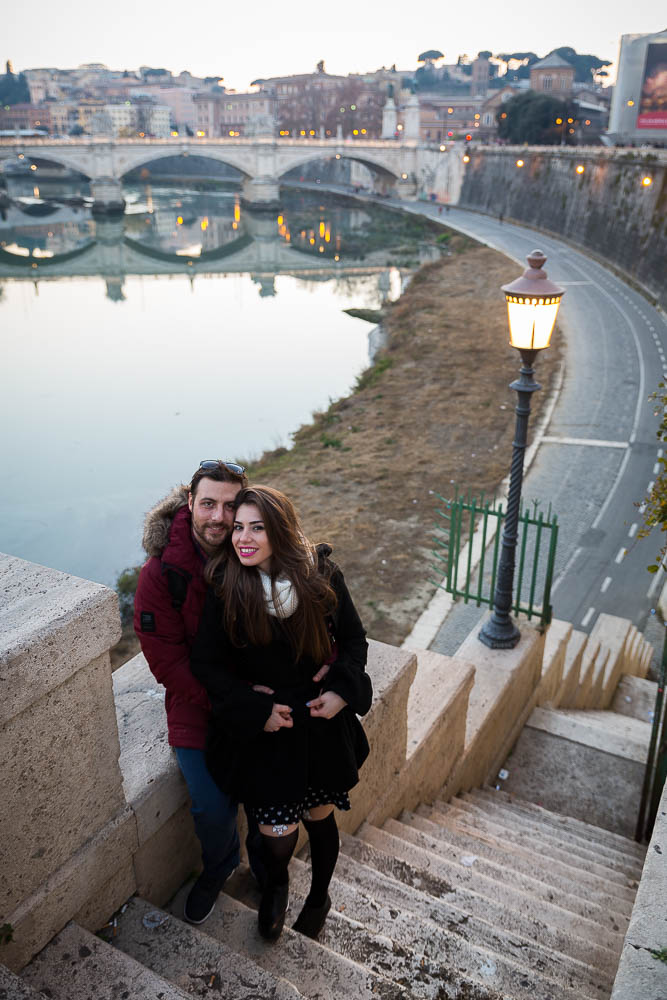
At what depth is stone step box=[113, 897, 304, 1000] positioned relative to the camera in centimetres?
204

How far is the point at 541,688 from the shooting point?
583 cm

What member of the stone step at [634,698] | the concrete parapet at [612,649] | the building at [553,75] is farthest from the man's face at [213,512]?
the building at [553,75]

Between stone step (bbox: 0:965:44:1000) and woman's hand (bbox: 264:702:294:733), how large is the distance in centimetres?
81

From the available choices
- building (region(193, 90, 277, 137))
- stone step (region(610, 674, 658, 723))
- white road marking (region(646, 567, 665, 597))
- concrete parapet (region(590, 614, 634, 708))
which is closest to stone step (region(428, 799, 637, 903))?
concrete parapet (region(590, 614, 634, 708))

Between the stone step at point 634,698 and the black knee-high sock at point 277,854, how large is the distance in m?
5.35

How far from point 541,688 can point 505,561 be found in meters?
1.09

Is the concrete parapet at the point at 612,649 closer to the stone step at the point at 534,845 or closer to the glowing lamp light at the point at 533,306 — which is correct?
the stone step at the point at 534,845

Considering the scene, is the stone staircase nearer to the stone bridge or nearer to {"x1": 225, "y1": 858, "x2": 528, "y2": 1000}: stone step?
{"x1": 225, "y1": 858, "x2": 528, "y2": 1000}: stone step

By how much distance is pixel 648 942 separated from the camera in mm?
1926

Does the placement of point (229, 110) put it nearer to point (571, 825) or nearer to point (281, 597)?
point (571, 825)

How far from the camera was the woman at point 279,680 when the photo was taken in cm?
226

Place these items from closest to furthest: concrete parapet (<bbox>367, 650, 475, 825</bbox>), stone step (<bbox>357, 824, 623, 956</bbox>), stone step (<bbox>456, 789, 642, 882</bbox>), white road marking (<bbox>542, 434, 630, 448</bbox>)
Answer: stone step (<bbox>357, 824, 623, 956</bbox>) → concrete parapet (<bbox>367, 650, 475, 825</bbox>) → stone step (<bbox>456, 789, 642, 882</bbox>) → white road marking (<bbox>542, 434, 630, 448</bbox>)

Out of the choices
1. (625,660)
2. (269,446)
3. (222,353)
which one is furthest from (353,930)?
(222,353)

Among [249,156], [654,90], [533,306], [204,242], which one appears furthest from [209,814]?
[249,156]
